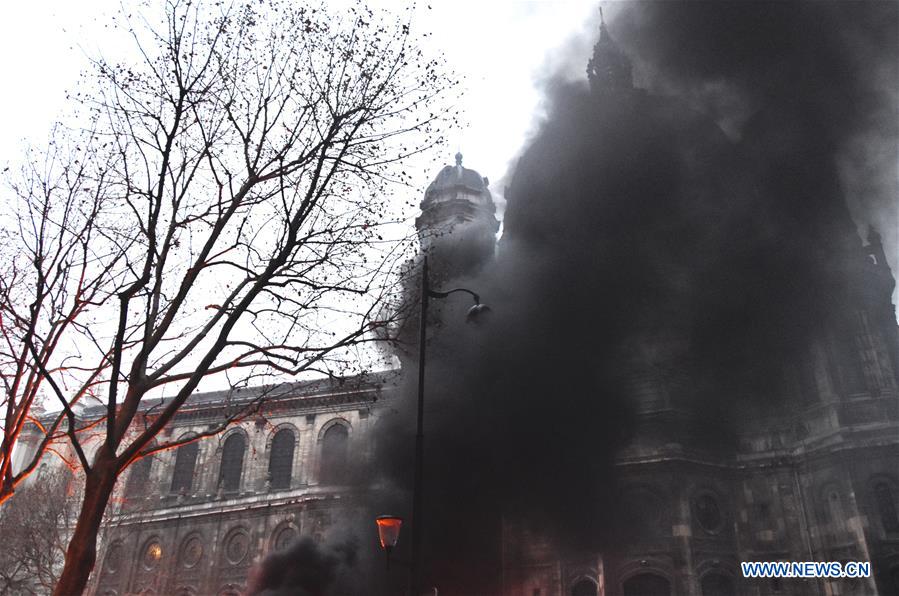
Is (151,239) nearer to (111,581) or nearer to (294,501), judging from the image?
(294,501)

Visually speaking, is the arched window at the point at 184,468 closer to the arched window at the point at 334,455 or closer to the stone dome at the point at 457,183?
the arched window at the point at 334,455

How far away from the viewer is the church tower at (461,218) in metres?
28.8

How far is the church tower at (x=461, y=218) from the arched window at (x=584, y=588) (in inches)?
502

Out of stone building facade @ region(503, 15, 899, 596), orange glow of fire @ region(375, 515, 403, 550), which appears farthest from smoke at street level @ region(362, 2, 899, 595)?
orange glow of fire @ region(375, 515, 403, 550)

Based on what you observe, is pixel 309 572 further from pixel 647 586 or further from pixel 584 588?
pixel 647 586

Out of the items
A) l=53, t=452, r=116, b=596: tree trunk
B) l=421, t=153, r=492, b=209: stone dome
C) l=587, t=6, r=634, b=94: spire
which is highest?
l=587, t=6, r=634, b=94: spire

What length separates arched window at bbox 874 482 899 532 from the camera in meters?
21.5

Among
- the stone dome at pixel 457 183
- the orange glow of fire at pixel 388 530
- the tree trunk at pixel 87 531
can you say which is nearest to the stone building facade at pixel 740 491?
the stone dome at pixel 457 183

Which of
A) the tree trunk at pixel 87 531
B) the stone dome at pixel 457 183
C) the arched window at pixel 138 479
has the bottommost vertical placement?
the tree trunk at pixel 87 531

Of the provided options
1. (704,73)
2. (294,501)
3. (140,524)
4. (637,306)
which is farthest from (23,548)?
(704,73)

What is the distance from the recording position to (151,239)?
8672 millimetres

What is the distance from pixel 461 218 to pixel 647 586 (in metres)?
18.0

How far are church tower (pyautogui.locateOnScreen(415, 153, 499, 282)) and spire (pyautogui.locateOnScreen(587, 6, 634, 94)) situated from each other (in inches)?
307

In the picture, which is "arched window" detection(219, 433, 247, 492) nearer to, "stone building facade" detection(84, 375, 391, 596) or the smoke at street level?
"stone building facade" detection(84, 375, 391, 596)
